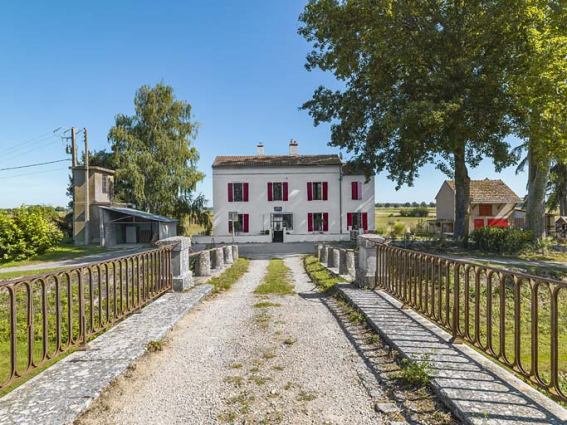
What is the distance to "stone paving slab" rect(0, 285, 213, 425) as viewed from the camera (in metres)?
2.49

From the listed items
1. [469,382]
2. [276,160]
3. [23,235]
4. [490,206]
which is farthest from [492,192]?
[23,235]

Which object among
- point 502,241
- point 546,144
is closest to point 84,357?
point 546,144

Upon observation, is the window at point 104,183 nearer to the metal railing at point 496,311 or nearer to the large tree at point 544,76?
the metal railing at point 496,311

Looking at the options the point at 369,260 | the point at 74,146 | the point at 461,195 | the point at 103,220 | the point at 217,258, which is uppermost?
the point at 74,146

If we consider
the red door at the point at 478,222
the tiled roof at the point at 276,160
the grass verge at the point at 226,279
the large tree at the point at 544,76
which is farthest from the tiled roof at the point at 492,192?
the grass verge at the point at 226,279

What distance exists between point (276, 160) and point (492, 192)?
20.2 meters

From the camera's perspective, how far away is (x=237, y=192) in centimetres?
2650

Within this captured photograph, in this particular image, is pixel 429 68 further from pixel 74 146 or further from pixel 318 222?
pixel 74 146

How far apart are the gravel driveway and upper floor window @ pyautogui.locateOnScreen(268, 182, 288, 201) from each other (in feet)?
69.8

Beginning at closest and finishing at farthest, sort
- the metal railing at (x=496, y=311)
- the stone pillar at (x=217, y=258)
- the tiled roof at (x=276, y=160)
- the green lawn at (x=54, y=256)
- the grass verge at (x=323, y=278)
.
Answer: the metal railing at (x=496, y=311), the grass verge at (x=323, y=278), the stone pillar at (x=217, y=258), the green lawn at (x=54, y=256), the tiled roof at (x=276, y=160)

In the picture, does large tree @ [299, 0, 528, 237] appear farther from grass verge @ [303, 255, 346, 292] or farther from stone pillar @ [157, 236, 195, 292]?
stone pillar @ [157, 236, 195, 292]

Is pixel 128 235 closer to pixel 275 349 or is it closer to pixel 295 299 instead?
pixel 295 299

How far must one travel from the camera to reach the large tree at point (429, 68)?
1310 centimetres

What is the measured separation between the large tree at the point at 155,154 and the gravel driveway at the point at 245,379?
22931mm
